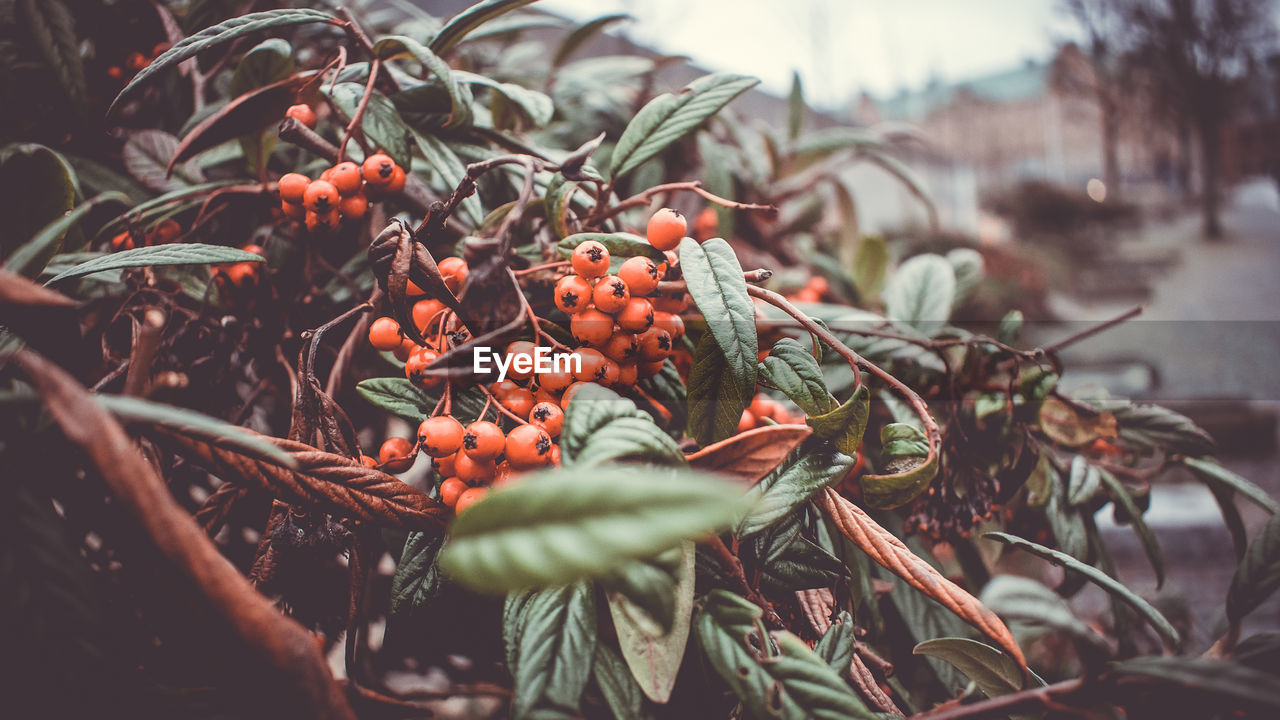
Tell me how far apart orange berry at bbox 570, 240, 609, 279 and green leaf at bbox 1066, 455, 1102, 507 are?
0.50 meters

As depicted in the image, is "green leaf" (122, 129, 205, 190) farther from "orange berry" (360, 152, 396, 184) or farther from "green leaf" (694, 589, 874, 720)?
"green leaf" (694, 589, 874, 720)

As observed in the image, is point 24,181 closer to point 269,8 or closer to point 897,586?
point 269,8

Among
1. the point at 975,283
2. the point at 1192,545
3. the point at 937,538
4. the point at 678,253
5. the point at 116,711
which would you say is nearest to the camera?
the point at 116,711

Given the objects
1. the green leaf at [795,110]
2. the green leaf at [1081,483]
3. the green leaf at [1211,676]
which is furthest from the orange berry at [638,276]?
the green leaf at [795,110]

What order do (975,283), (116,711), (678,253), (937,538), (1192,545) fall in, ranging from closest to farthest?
(116,711), (678,253), (937,538), (975,283), (1192,545)

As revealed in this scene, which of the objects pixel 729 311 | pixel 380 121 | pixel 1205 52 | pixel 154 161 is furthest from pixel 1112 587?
pixel 1205 52

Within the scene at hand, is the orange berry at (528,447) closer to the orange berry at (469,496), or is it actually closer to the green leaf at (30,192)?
the orange berry at (469,496)

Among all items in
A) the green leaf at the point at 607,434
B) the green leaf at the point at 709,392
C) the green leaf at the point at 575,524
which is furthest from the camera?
the green leaf at the point at 709,392

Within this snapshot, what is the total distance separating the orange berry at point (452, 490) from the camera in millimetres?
409

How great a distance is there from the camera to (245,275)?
1.83 feet

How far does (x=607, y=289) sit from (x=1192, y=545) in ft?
10.3

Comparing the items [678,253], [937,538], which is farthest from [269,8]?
[937,538]

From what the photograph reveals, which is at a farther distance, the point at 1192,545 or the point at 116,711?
the point at 1192,545

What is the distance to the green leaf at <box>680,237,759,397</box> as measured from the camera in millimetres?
392
